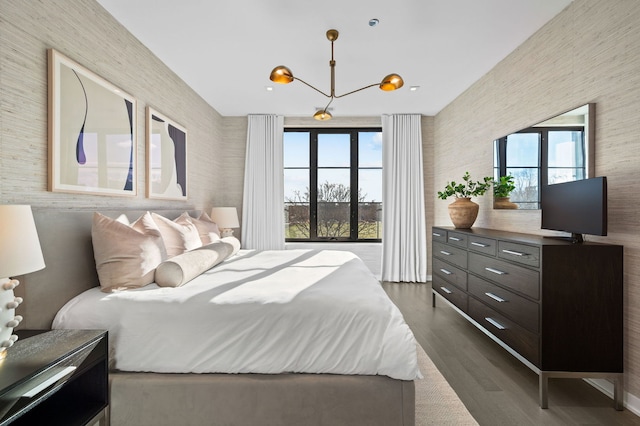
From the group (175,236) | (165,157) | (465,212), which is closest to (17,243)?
(175,236)

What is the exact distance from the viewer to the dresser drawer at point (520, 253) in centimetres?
195

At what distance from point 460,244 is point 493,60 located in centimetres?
189

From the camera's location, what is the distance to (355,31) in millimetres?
2623

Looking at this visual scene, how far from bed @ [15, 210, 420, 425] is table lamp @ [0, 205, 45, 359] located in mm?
345

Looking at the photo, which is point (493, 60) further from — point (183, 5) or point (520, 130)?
point (183, 5)

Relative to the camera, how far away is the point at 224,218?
13.8 ft

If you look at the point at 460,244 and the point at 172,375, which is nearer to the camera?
the point at 172,375

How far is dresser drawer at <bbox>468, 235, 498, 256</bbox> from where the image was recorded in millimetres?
2426

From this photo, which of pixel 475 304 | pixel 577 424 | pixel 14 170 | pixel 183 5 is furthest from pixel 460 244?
pixel 14 170

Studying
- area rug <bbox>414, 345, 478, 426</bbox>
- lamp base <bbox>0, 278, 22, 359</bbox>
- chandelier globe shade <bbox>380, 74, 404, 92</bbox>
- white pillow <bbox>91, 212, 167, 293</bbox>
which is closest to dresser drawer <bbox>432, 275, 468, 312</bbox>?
area rug <bbox>414, 345, 478, 426</bbox>

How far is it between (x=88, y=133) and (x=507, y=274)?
3.06m

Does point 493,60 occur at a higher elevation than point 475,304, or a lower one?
higher

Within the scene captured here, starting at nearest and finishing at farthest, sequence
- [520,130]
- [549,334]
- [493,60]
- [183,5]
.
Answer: [549,334]
[183,5]
[520,130]
[493,60]

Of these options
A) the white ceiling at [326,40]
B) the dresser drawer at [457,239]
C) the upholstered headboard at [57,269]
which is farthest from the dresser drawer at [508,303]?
the upholstered headboard at [57,269]
